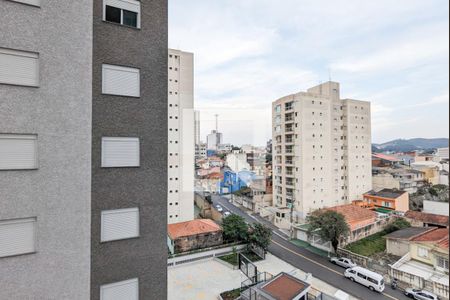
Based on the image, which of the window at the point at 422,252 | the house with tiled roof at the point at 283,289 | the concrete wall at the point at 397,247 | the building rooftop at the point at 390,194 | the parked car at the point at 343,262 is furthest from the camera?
the building rooftop at the point at 390,194

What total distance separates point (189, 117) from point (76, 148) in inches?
542

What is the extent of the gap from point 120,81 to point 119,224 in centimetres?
231

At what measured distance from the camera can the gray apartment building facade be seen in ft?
9.55

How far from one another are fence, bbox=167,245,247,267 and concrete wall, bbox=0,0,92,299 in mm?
8828

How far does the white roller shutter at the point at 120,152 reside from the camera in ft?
11.7

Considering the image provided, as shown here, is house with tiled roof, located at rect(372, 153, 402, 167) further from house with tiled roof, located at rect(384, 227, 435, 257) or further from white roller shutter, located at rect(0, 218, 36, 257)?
white roller shutter, located at rect(0, 218, 36, 257)

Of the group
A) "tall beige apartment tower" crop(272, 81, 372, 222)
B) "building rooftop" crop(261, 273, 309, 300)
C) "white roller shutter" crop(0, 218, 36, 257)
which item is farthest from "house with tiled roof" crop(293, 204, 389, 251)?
"white roller shutter" crop(0, 218, 36, 257)

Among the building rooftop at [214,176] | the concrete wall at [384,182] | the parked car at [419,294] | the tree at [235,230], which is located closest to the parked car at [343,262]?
the parked car at [419,294]

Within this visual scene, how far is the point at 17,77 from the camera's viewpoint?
9.65ft

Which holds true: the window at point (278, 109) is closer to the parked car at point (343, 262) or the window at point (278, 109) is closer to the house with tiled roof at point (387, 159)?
the house with tiled roof at point (387, 159)

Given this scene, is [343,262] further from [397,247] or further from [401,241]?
[401,241]

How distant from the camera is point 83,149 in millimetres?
3271

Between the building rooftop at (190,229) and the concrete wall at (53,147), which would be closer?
the concrete wall at (53,147)

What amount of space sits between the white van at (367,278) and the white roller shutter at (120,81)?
11390mm
